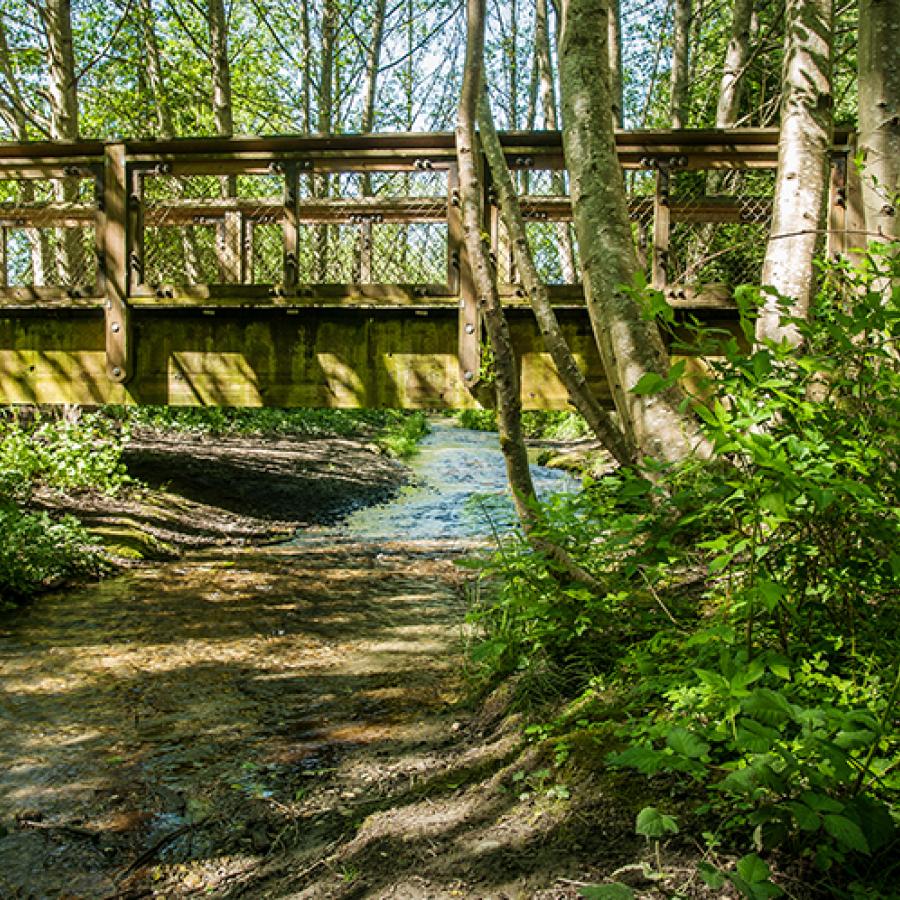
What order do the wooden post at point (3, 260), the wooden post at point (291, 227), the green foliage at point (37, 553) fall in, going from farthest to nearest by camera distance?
the wooden post at point (3, 260) → the green foliage at point (37, 553) → the wooden post at point (291, 227)

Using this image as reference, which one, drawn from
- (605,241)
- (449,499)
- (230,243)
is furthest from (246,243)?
(605,241)

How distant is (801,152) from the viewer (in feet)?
14.8

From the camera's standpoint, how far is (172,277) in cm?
1570

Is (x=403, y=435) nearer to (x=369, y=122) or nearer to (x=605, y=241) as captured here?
(x=369, y=122)

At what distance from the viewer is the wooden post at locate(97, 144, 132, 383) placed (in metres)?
6.64

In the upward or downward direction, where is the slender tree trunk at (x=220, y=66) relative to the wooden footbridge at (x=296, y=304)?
upward

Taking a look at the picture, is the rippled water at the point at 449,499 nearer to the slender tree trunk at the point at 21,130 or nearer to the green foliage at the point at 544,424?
the green foliage at the point at 544,424

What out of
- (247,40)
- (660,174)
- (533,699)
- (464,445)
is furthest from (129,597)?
(247,40)

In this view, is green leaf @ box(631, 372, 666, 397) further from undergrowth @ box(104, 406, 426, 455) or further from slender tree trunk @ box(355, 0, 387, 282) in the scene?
undergrowth @ box(104, 406, 426, 455)

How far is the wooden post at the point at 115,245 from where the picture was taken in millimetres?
6641

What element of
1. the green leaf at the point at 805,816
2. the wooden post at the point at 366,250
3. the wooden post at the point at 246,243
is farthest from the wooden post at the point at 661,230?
the green leaf at the point at 805,816

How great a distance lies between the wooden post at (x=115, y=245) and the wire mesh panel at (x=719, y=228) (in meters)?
4.34

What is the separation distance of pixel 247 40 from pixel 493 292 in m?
20.9

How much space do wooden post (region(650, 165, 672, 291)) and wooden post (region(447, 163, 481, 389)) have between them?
135 cm
